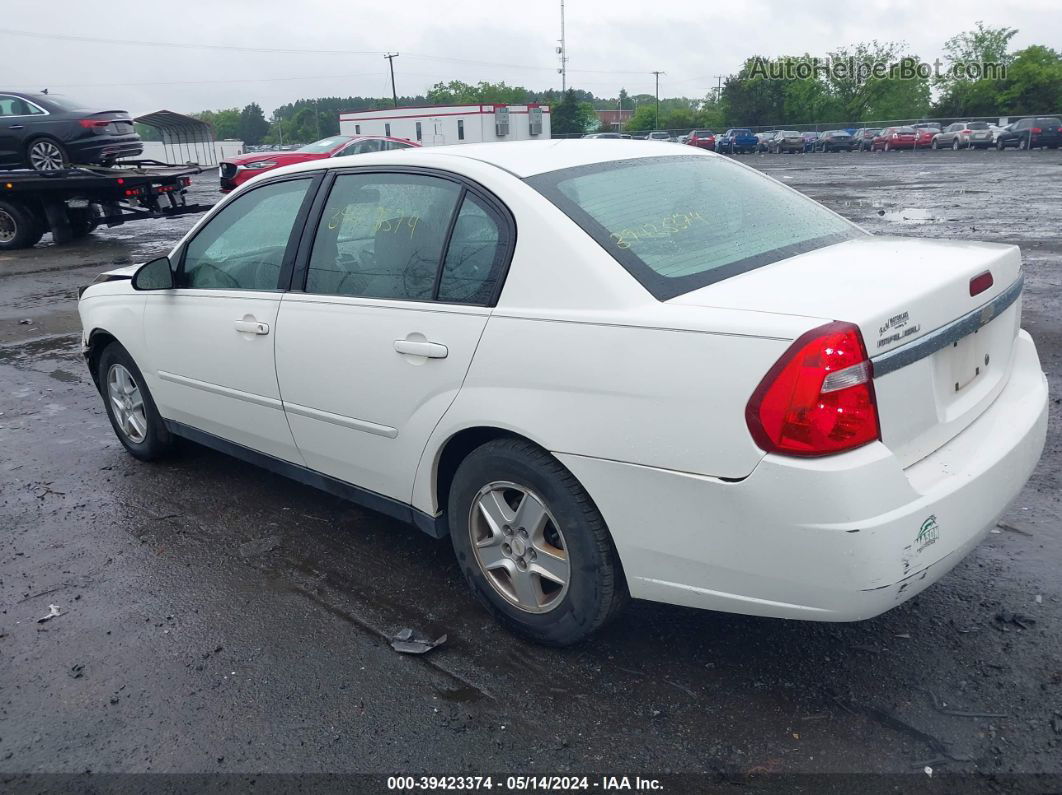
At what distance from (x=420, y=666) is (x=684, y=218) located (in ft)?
5.96

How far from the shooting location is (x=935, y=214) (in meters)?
15.1

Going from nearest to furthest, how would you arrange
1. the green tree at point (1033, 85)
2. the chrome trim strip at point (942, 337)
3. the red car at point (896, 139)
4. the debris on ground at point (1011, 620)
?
1. the chrome trim strip at point (942, 337)
2. the debris on ground at point (1011, 620)
3. the red car at point (896, 139)
4. the green tree at point (1033, 85)

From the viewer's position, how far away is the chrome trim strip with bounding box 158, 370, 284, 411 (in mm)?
3859

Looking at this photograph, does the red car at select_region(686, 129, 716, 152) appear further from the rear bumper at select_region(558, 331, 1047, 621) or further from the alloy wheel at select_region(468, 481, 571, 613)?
the rear bumper at select_region(558, 331, 1047, 621)

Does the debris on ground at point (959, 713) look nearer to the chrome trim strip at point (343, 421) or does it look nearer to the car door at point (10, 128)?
the chrome trim strip at point (343, 421)

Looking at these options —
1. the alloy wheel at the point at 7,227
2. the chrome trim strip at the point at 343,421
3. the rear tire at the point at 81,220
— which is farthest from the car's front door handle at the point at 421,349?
the alloy wheel at the point at 7,227

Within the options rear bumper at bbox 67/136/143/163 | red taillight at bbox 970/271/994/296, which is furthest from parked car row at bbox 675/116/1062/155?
red taillight at bbox 970/271/994/296

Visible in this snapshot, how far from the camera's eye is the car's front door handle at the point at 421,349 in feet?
10.1

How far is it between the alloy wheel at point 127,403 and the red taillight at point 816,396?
3.71 m

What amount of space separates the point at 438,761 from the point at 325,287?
1911 mm

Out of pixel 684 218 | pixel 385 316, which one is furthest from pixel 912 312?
pixel 385 316

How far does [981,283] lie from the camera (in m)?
2.83

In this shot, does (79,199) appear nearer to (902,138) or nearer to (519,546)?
(519,546)

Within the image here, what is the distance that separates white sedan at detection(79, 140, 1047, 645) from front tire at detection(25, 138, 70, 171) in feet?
46.0
